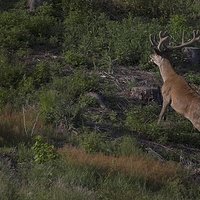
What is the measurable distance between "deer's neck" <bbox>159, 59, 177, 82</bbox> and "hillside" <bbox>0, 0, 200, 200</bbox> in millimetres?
595

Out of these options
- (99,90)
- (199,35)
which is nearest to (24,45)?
(99,90)

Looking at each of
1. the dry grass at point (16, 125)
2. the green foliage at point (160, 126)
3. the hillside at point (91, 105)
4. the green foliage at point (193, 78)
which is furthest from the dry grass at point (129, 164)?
the green foliage at point (193, 78)

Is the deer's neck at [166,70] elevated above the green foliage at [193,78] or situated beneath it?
elevated above

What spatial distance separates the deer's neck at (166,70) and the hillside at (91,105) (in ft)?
1.95

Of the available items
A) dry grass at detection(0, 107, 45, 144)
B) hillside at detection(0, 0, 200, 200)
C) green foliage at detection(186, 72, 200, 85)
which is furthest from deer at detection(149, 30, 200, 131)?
dry grass at detection(0, 107, 45, 144)

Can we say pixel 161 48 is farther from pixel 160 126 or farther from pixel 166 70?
pixel 160 126

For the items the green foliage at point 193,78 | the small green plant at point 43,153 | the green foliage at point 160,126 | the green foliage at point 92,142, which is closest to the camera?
the small green plant at point 43,153

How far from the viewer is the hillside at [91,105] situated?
10555 millimetres

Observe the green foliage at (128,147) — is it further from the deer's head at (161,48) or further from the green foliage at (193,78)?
the green foliage at (193,78)

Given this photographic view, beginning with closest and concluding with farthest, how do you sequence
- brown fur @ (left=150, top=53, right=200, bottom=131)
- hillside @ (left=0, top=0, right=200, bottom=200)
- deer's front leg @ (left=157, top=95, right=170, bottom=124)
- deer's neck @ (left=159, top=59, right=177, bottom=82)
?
hillside @ (left=0, top=0, right=200, bottom=200), brown fur @ (left=150, top=53, right=200, bottom=131), deer's front leg @ (left=157, top=95, right=170, bottom=124), deer's neck @ (left=159, top=59, right=177, bottom=82)

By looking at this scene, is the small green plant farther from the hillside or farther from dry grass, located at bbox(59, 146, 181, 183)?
dry grass, located at bbox(59, 146, 181, 183)

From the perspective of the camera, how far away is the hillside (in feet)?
34.6

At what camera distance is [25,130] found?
520 inches

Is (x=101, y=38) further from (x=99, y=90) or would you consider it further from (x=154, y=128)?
(x=154, y=128)
